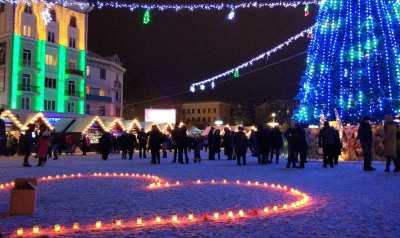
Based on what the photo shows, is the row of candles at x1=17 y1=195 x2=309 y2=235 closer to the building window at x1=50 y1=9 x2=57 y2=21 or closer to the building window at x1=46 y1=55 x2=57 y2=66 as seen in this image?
the building window at x1=46 y1=55 x2=57 y2=66

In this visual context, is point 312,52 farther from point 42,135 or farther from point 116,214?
point 116,214

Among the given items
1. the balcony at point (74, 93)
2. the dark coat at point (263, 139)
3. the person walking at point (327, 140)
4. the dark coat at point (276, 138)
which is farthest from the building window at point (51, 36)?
the person walking at point (327, 140)

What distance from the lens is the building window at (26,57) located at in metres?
42.5

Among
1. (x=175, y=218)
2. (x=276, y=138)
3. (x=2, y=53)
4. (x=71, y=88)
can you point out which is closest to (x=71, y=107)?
(x=71, y=88)

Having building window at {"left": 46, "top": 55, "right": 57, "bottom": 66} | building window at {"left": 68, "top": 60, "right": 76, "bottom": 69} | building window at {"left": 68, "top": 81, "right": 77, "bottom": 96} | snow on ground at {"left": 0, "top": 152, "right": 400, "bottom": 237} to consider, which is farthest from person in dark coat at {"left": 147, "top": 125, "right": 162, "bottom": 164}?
building window at {"left": 68, "top": 60, "right": 76, "bottom": 69}

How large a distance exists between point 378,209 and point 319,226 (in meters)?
1.77

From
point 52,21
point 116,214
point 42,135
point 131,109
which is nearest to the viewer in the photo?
point 116,214

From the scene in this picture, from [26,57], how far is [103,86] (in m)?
16.4

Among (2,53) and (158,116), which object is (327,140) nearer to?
(2,53)

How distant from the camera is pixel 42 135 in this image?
16.7 meters

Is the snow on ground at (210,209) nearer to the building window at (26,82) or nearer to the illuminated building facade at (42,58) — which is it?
the building window at (26,82)

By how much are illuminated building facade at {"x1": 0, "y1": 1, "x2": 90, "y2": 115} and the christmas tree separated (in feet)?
91.3

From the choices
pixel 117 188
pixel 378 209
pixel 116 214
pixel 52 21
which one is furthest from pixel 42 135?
pixel 52 21

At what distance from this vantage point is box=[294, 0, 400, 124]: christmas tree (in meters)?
21.5
